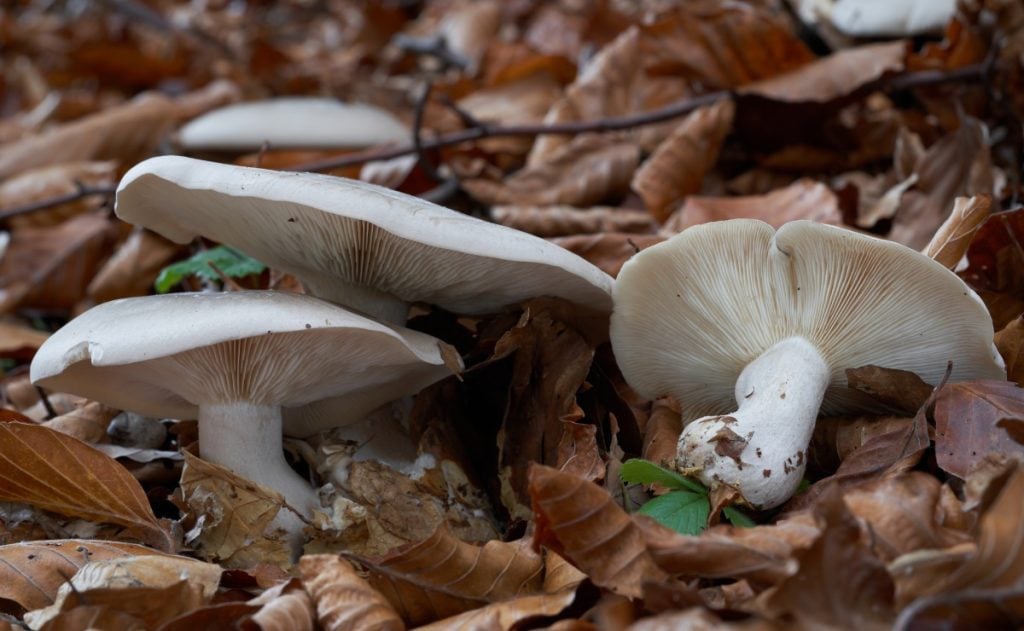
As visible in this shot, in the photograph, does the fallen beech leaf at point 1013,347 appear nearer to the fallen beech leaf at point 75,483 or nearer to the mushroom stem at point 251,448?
the mushroom stem at point 251,448

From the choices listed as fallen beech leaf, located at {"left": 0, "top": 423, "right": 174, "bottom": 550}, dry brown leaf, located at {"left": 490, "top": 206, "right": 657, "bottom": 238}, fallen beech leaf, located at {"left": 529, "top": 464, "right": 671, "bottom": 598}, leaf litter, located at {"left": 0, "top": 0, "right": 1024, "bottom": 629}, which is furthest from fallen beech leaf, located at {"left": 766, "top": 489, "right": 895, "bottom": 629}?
dry brown leaf, located at {"left": 490, "top": 206, "right": 657, "bottom": 238}

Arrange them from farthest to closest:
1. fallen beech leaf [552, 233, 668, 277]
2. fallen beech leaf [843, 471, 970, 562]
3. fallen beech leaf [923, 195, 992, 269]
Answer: fallen beech leaf [552, 233, 668, 277], fallen beech leaf [923, 195, 992, 269], fallen beech leaf [843, 471, 970, 562]

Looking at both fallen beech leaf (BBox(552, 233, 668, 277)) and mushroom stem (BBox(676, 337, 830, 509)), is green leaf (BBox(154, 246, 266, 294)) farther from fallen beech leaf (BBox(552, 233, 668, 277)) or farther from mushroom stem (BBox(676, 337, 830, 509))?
mushroom stem (BBox(676, 337, 830, 509))

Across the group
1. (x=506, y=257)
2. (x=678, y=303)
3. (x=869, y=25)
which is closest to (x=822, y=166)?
(x=869, y=25)

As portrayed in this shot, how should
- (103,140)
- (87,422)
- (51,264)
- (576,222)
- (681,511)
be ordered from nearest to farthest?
1. (681,511)
2. (87,422)
3. (576,222)
4. (51,264)
5. (103,140)

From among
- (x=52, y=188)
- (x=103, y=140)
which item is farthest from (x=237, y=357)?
(x=103, y=140)

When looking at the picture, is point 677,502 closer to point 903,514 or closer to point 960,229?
point 903,514
